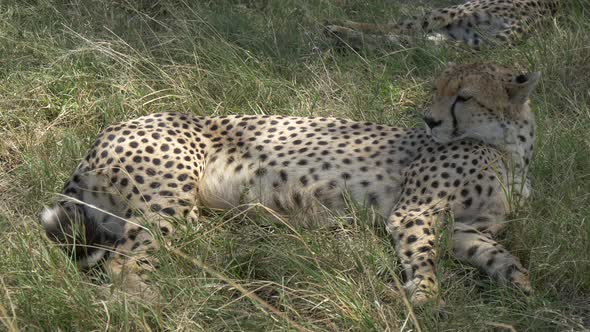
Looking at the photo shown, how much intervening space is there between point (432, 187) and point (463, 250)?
0.28 m

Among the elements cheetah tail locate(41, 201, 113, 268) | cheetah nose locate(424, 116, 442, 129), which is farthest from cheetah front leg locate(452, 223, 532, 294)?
cheetah tail locate(41, 201, 113, 268)

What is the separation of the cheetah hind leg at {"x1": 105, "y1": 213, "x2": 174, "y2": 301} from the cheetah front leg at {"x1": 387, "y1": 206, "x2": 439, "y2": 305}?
847mm

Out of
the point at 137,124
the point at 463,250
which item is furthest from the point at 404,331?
the point at 137,124

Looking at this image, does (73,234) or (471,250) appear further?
(471,250)

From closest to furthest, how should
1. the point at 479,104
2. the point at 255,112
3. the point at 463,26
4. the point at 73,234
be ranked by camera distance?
1. the point at 73,234
2. the point at 479,104
3. the point at 255,112
4. the point at 463,26

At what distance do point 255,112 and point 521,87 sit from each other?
1.37 metres

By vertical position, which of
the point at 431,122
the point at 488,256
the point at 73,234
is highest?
the point at 431,122

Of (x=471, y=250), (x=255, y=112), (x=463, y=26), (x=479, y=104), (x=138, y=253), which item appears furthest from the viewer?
(x=463, y=26)

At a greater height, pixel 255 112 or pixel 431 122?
pixel 431 122

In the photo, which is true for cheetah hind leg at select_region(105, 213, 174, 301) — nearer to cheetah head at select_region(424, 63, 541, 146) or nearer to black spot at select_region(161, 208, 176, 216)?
black spot at select_region(161, 208, 176, 216)

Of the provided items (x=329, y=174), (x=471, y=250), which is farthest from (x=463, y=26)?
(x=471, y=250)

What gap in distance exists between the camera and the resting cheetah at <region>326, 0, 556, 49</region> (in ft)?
18.0

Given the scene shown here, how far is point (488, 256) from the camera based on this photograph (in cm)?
347

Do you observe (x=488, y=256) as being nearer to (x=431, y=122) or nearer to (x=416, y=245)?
(x=416, y=245)
